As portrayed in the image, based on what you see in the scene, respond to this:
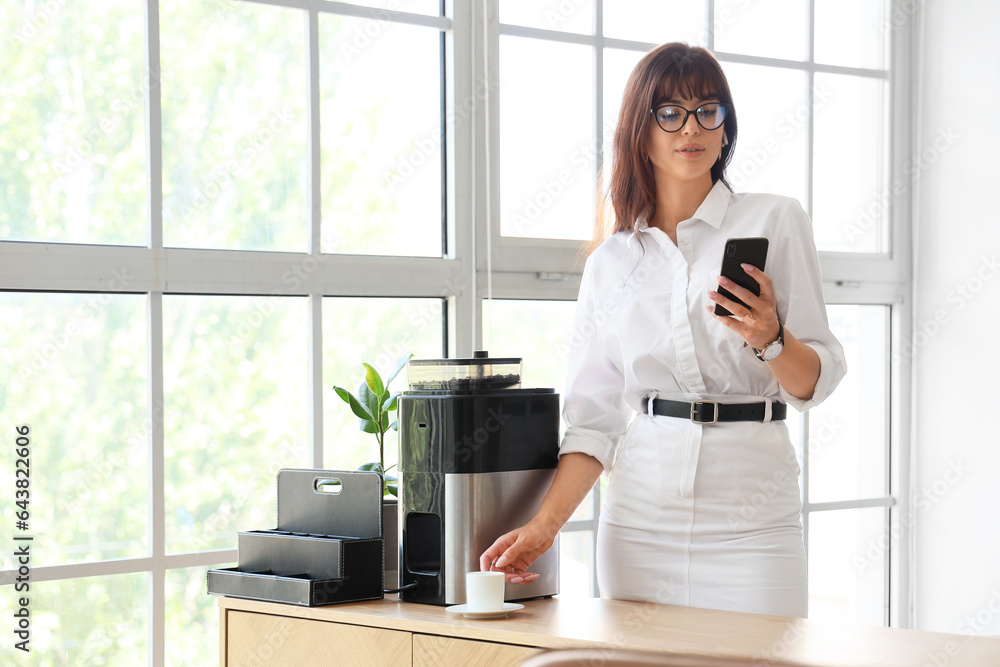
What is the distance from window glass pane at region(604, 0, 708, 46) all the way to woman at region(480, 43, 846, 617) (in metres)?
0.93

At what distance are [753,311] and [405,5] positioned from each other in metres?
1.35

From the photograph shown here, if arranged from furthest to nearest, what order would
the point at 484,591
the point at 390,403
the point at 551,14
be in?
the point at 551,14 < the point at 390,403 < the point at 484,591

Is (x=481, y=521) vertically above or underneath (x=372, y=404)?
underneath

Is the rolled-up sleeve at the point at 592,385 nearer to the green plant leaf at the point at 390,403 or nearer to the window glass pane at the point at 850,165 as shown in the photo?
the green plant leaf at the point at 390,403

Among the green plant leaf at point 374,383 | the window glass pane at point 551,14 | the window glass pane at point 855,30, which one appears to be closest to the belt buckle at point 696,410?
the green plant leaf at point 374,383

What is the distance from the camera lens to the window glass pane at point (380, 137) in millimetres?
2379

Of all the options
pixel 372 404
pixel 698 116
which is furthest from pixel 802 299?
pixel 372 404

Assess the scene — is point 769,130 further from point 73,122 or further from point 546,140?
point 73,122

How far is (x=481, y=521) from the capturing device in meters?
1.66

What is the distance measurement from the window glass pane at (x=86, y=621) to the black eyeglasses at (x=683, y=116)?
1471 millimetres

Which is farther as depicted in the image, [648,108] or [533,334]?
[533,334]

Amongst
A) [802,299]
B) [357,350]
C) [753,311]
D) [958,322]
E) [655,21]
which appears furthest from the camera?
[958,322]

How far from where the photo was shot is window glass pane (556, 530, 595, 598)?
106 inches


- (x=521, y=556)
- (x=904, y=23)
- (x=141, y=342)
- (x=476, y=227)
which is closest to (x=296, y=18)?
(x=476, y=227)
